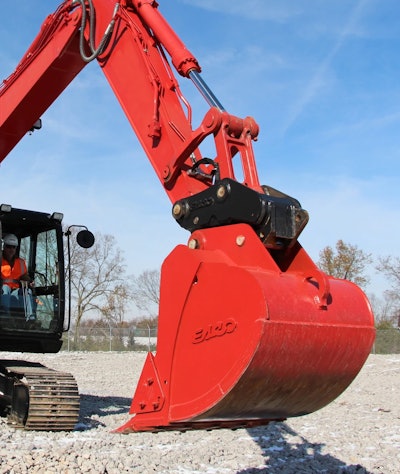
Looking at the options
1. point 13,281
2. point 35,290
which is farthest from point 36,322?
point 13,281

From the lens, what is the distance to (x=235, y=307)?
321cm

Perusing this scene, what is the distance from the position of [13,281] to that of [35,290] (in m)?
0.48

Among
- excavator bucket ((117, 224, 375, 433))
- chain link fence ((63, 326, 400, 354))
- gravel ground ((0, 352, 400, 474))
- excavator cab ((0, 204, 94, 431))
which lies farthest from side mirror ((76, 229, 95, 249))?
chain link fence ((63, 326, 400, 354))

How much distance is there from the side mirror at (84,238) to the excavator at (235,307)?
3.54 meters

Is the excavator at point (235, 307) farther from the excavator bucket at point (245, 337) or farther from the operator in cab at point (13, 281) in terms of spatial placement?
the operator in cab at point (13, 281)

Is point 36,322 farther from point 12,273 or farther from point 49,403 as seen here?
point 49,403

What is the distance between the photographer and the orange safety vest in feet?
26.2

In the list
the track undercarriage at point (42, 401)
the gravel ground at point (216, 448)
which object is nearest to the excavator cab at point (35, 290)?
the track undercarriage at point (42, 401)

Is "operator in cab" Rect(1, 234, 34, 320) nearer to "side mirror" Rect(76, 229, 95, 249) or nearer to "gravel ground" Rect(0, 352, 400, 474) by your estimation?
"side mirror" Rect(76, 229, 95, 249)

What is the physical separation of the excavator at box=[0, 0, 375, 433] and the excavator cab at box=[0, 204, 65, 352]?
4274mm

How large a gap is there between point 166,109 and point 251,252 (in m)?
1.62

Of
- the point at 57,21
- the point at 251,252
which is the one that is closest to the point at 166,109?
the point at 251,252

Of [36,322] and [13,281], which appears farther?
[36,322]

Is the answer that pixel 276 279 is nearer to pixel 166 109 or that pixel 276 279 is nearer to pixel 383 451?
pixel 166 109
